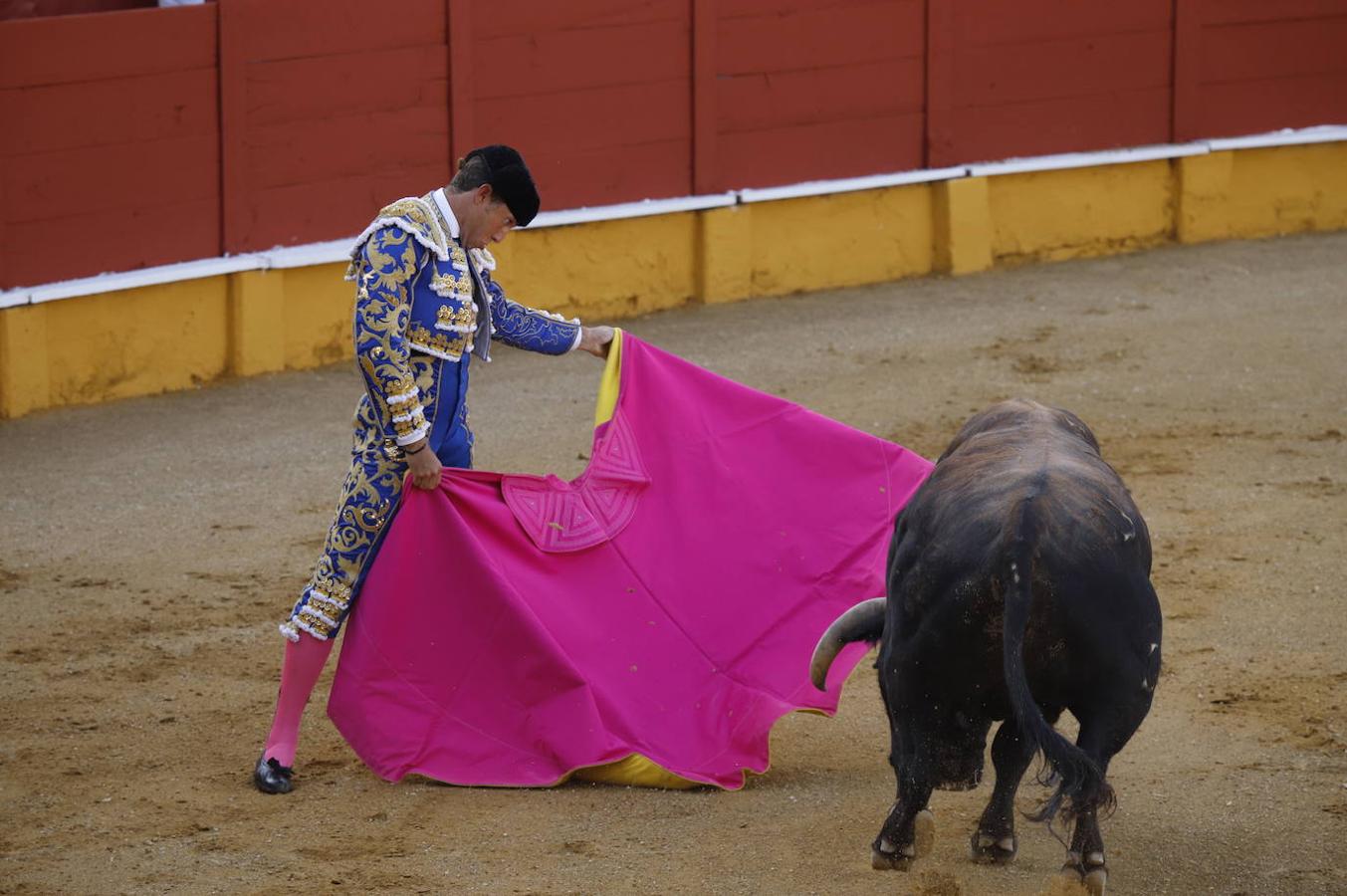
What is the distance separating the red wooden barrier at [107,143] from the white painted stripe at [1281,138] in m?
4.83

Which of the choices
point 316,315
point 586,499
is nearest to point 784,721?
point 586,499

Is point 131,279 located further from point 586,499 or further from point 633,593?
point 633,593

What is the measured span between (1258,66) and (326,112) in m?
4.72

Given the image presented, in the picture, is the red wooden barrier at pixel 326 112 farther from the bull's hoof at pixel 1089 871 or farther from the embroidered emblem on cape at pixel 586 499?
the bull's hoof at pixel 1089 871

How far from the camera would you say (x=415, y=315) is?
360 centimetres

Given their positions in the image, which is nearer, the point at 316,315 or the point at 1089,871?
the point at 1089,871

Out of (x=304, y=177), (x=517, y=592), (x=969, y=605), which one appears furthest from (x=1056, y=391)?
(x=969, y=605)

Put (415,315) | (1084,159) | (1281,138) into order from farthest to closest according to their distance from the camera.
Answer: (1281,138)
(1084,159)
(415,315)

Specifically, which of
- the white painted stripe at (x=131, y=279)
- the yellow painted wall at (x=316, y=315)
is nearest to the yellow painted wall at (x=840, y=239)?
the yellow painted wall at (x=316, y=315)

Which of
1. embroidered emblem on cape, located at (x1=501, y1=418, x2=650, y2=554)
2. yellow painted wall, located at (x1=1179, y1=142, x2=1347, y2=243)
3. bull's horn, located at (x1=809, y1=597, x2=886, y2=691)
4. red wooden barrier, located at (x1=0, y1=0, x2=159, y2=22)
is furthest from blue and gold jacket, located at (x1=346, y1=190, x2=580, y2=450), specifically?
yellow painted wall, located at (x1=1179, y1=142, x2=1347, y2=243)

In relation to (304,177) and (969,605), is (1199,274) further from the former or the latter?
(969,605)

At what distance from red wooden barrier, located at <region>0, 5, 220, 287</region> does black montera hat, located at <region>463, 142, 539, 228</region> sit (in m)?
3.26

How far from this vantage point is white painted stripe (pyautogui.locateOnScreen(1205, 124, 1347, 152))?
9094mm

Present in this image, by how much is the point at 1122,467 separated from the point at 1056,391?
90 centimetres
